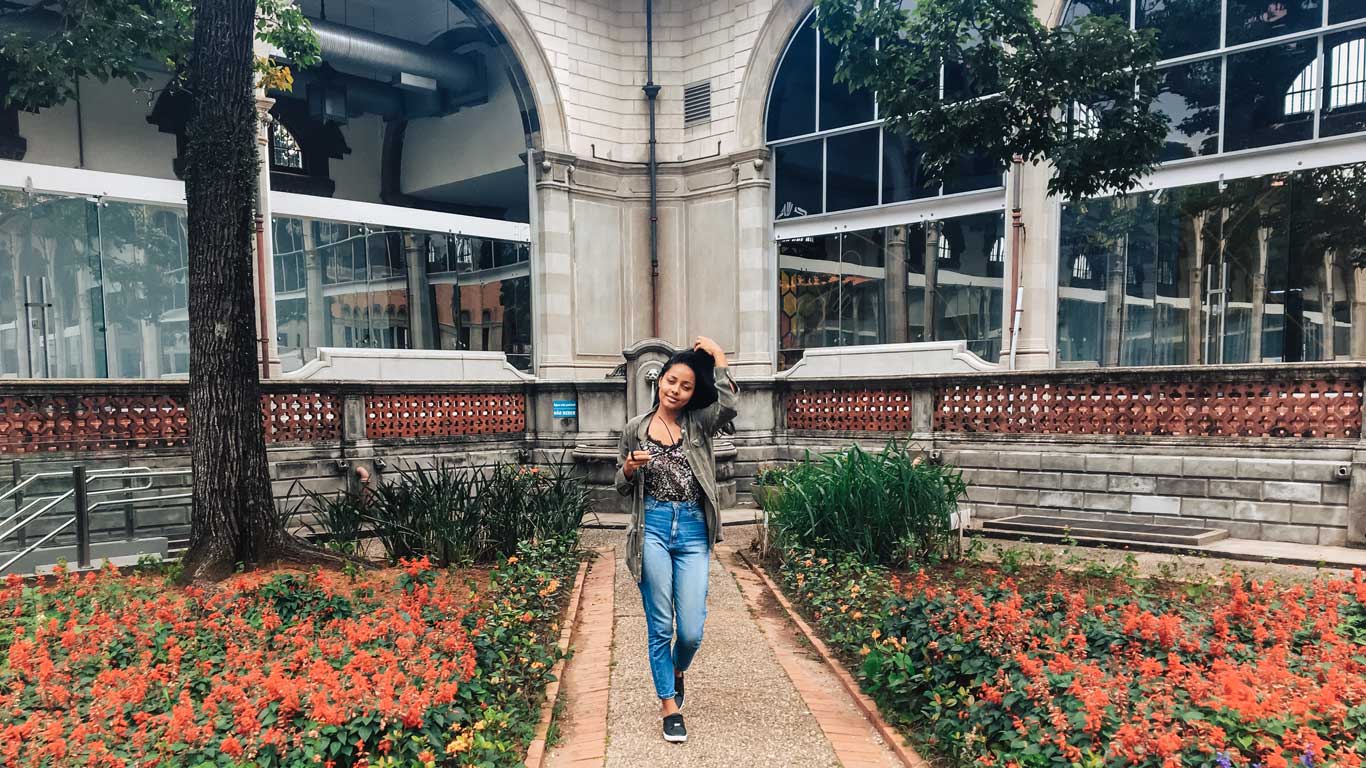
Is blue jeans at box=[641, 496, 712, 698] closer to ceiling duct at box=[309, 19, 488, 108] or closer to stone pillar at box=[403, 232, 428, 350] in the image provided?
stone pillar at box=[403, 232, 428, 350]

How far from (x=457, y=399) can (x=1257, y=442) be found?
10.4m

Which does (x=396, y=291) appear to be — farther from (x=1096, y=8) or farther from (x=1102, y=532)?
(x=1096, y=8)

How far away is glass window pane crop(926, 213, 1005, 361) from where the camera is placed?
13.1 meters

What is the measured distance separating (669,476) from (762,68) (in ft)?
40.8

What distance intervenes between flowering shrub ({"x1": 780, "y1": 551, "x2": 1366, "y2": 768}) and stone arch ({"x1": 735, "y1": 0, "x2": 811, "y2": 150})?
1087cm

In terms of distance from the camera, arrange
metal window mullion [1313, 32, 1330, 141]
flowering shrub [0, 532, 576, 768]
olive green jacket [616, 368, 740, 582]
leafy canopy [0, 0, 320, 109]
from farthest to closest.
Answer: metal window mullion [1313, 32, 1330, 141] → leafy canopy [0, 0, 320, 109] → olive green jacket [616, 368, 740, 582] → flowering shrub [0, 532, 576, 768]

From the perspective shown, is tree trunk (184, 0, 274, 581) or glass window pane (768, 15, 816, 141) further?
glass window pane (768, 15, 816, 141)

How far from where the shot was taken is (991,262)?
→ 43.2 ft

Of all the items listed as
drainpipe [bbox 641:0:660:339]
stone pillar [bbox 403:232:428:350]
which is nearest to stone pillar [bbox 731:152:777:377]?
drainpipe [bbox 641:0:660:339]

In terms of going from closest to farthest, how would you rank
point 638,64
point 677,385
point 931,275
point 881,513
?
point 677,385 → point 881,513 → point 931,275 → point 638,64

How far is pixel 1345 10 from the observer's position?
1065 cm

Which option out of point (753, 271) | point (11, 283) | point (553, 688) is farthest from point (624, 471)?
point (11, 283)

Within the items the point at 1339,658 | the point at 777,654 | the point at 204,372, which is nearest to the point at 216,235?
the point at 204,372

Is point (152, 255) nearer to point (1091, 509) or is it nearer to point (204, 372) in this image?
point (204, 372)
